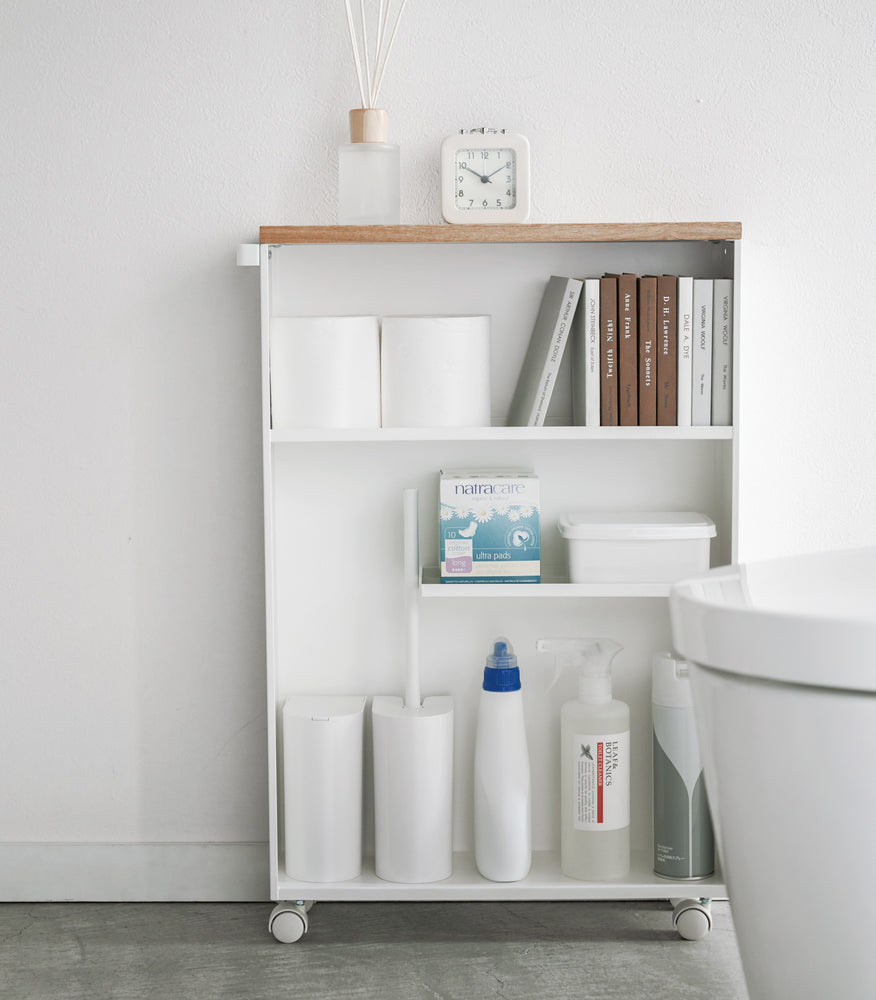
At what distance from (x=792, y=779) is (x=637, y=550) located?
540mm

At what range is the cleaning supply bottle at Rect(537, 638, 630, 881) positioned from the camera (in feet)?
4.25

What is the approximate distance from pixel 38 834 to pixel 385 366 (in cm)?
80

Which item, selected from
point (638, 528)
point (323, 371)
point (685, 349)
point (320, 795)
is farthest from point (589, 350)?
point (320, 795)

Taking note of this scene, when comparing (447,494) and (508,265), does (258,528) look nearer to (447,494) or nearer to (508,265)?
(447,494)

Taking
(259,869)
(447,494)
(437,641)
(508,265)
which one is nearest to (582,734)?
(437,641)

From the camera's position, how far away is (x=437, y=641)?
141 cm

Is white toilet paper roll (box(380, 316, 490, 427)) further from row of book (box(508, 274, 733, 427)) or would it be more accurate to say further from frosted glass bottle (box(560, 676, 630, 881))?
frosted glass bottle (box(560, 676, 630, 881))

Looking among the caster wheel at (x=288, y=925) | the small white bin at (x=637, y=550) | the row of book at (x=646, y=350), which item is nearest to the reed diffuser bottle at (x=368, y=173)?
the row of book at (x=646, y=350)

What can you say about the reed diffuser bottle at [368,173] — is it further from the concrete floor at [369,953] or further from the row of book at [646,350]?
the concrete floor at [369,953]

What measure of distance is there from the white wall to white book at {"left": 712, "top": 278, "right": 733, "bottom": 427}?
139mm

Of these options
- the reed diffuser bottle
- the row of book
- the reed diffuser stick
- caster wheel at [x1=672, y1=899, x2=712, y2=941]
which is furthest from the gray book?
caster wheel at [x1=672, y1=899, x2=712, y2=941]

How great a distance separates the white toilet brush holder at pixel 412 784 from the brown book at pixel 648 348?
30 centimetres

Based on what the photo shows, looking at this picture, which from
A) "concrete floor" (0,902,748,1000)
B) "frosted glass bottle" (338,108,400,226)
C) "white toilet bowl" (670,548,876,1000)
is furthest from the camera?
"frosted glass bottle" (338,108,400,226)

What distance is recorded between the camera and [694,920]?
127 cm
